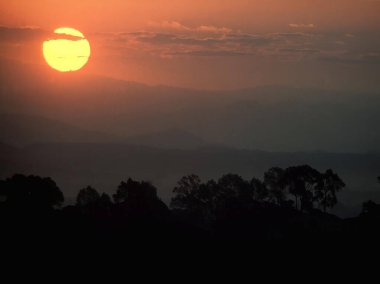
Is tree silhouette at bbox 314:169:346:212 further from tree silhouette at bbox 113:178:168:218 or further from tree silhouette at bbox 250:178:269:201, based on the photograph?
tree silhouette at bbox 113:178:168:218

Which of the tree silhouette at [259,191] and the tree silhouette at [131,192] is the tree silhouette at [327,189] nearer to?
the tree silhouette at [259,191]

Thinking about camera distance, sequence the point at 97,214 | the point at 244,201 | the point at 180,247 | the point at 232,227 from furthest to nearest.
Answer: the point at 244,201
the point at 232,227
the point at 97,214
the point at 180,247

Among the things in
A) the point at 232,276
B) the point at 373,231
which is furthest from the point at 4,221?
the point at 373,231

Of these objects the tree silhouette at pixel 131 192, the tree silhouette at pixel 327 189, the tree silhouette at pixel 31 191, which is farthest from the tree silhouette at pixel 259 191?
the tree silhouette at pixel 31 191

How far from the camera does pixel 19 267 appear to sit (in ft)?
213

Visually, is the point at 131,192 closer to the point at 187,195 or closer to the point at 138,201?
the point at 138,201

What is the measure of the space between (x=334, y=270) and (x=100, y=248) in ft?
98.8

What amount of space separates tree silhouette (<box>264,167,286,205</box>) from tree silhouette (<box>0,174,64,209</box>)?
158 feet

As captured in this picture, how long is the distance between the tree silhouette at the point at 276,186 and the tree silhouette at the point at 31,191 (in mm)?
48228

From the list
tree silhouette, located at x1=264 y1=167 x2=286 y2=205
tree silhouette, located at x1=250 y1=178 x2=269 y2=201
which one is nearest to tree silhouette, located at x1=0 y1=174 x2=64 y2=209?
tree silhouette, located at x1=250 y1=178 x2=269 y2=201

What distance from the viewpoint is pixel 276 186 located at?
4938 inches

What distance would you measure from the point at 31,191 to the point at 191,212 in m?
38.0

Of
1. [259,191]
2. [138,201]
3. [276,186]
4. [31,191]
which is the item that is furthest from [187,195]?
[31,191]

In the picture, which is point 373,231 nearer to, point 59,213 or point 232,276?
point 232,276
